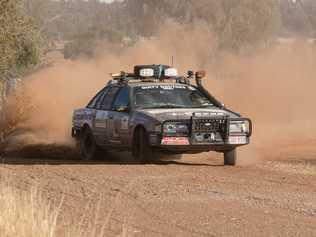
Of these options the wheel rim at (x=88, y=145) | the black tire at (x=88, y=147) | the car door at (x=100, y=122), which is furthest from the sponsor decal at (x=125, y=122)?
the wheel rim at (x=88, y=145)

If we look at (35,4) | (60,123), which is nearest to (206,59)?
(35,4)

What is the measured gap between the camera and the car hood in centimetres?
1484

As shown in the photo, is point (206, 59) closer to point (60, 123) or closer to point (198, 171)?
point (60, 123)

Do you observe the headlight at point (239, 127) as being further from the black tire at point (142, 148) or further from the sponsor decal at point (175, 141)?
the black tire at point (142, 148)

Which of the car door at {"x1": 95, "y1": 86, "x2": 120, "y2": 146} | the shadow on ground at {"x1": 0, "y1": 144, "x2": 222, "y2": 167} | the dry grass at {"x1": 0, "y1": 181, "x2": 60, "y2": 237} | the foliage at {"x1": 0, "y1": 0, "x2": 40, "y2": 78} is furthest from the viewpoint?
the foliage at {"x1": 0, "y1": 0, "x2": 40, "y2": 78}

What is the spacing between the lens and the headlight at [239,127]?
14922mm

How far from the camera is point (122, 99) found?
16.1 m

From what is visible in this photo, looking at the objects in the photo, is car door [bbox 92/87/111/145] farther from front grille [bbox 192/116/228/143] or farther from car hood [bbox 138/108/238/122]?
front grille [bbox 192/116/228/143]

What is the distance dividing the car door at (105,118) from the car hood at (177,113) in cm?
114

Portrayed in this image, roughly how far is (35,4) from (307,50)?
14.9 metres

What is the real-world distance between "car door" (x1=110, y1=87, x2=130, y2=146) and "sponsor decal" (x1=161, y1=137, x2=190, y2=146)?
1.14m

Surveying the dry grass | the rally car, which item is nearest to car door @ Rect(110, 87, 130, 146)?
the rally car

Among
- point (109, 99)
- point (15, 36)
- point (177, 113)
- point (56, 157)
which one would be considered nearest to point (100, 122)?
point (109, 99)

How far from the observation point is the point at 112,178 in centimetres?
1301
